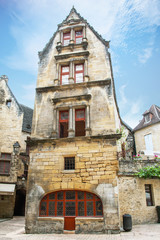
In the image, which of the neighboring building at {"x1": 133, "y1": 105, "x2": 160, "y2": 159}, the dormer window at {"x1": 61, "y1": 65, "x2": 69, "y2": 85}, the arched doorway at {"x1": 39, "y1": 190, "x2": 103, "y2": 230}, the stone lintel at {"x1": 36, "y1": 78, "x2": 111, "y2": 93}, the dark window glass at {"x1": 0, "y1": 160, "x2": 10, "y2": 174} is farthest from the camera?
the neighboring building at {"x1": 133, "y1": 105, "x2": 160, "y2": 159}

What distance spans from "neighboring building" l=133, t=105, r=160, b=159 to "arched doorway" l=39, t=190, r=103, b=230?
39.9 feet

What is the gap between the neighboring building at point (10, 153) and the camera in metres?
15.7

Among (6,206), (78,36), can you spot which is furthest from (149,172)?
(6,206)

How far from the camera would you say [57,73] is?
1279cm

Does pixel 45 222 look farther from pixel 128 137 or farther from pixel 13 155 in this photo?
pixel 128 137

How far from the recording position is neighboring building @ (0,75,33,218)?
616 inches

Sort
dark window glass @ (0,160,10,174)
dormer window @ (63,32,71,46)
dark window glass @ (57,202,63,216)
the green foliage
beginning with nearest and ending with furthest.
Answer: dark window glass @ (57,202,63,216)
the green foliage
dormer window @ (63,32,71,46)
dark window glass @ (0,160,10,174)

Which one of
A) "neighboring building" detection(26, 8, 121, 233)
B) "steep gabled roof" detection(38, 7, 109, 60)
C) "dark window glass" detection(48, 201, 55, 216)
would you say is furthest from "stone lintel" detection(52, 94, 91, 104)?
"dark window glass" detection(48, 201, 55, 216)

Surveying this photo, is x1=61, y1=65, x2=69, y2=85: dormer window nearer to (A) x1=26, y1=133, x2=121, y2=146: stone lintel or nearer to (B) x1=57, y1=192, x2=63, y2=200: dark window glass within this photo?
(A) x1=26, y1=133, x2=121, y2=146: stone lintel

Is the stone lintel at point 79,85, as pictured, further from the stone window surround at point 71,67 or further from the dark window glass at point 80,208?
the dark window glass at point 80,208

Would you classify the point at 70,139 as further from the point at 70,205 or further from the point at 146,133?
the point at 146,133

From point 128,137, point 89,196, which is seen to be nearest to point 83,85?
point 89,196

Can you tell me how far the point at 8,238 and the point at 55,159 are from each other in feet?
13.6

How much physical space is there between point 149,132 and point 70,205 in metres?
14.0
